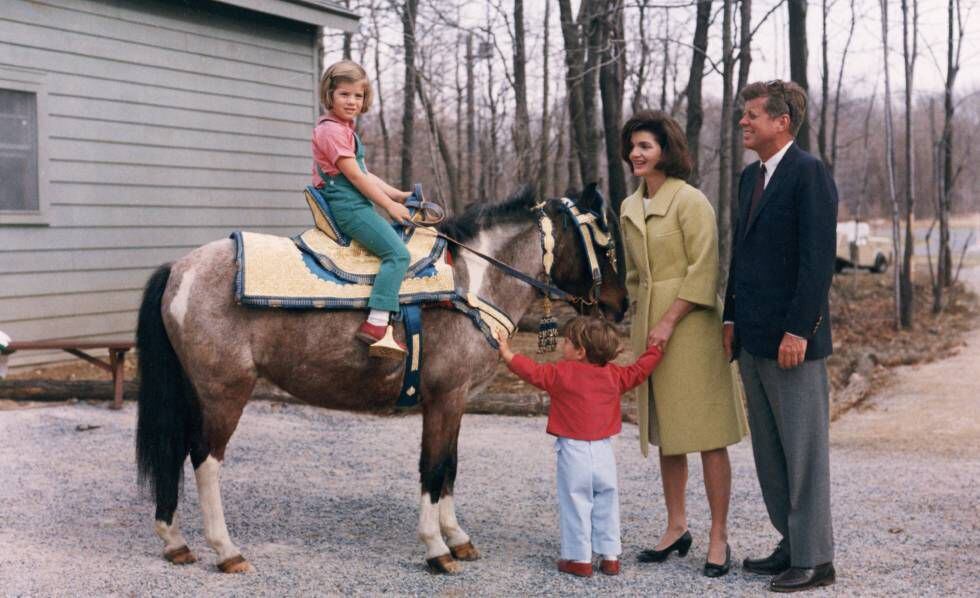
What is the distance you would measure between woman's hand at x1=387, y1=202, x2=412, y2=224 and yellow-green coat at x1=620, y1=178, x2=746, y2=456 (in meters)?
1.04

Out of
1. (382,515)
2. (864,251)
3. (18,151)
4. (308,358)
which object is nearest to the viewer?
(308,358)

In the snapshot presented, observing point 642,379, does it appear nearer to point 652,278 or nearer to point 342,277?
point 652,278

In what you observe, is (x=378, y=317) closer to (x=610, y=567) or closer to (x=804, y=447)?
(x=610, y=567)

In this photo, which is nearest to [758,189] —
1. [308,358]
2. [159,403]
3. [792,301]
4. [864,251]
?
[792,301]

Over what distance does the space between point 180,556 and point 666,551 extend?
87.9 inches

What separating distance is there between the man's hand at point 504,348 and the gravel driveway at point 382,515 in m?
0.97

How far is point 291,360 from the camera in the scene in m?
4.11

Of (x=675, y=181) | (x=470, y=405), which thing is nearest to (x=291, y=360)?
(x=675, y=181)

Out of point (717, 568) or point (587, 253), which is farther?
point (587, 253)

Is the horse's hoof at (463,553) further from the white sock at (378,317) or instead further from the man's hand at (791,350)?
the man's hand at (791,350)

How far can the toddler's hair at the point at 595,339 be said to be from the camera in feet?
12.8

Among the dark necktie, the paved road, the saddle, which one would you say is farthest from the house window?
the dark necktie

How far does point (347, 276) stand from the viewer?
4078 millimetres

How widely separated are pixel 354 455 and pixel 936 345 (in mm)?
8752
